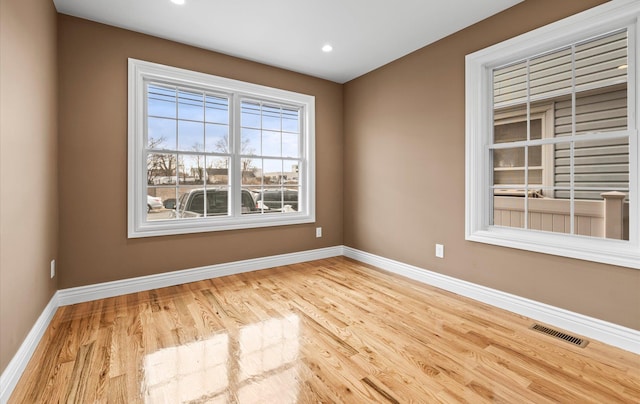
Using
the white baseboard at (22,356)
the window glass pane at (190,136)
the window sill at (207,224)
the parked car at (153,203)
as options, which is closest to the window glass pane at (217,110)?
the window glass pane at (190,136)

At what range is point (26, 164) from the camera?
1953mm

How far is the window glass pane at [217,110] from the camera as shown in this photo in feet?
11.8

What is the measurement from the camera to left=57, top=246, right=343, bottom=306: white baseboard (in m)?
2.83

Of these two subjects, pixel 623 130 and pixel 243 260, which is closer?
pixel 623 130

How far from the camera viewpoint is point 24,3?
6.14 feet

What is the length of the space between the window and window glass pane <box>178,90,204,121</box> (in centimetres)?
1

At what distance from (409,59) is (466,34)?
695 millimetres

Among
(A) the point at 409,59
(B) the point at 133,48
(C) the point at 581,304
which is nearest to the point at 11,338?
(B) the point at 133,48

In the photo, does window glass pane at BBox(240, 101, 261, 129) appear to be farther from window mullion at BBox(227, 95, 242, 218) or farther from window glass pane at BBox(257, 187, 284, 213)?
window glass pane at BBox(257, 187, 284, 213)

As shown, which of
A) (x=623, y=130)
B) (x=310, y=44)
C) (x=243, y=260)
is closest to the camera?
(x=623, y=130)

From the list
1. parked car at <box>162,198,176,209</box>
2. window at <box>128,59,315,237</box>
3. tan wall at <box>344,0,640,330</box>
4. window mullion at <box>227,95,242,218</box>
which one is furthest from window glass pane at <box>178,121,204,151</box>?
tan wall at <box>344,0,640,330</box>

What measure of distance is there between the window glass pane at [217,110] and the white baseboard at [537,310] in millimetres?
2779

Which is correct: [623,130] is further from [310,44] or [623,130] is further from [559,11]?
[310,44]

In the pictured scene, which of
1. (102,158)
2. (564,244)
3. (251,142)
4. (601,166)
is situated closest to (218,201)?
(251,142)
